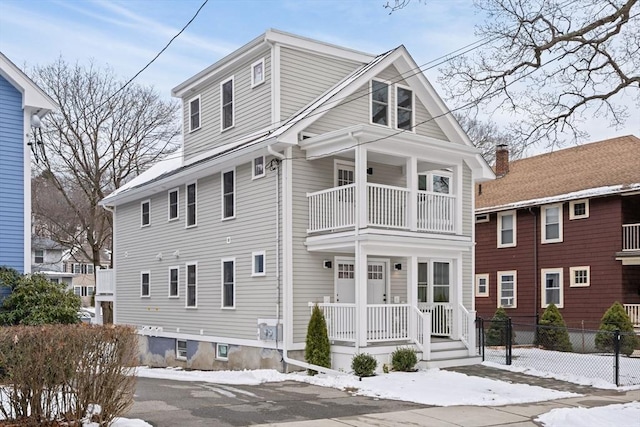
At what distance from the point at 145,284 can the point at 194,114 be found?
6421 mm

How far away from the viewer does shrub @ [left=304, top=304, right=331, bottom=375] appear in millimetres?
15086

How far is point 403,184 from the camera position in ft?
61.6

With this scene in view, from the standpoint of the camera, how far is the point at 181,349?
2083 centimetres

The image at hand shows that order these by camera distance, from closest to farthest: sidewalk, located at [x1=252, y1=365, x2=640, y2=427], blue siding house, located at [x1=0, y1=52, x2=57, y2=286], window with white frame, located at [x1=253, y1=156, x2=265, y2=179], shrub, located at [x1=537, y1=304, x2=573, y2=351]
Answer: sidewalk, located at [x1=252, y1=365, x2=640, y2=427]
blue siding house, located at [x1=0, y1=52, x2=57, y2=286]
window with white frame, located at [x1=253, y1=156, x2=265, y2=179]
shrub, located at [x1=537, y1=304, x2=573, y2=351]

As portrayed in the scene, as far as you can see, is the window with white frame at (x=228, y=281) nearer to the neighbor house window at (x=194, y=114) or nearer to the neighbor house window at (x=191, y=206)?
the neighbor house window at (x=191, y=206)

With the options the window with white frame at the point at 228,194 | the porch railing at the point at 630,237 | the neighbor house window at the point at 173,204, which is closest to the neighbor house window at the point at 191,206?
the neighbor house window at the point at 173,204

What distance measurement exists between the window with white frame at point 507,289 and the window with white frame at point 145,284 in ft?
49.2

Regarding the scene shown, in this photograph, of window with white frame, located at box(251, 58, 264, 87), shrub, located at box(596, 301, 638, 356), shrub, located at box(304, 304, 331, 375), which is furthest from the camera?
shrub, located at box(596, 301, 638, 356)

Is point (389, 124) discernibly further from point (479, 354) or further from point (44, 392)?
point (44, 392)

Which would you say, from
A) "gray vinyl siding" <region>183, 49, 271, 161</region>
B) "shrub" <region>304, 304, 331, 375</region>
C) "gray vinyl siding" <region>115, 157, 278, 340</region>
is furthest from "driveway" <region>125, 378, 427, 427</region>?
"gray vinyl siding" <region>183, 49, 271, 161</region>

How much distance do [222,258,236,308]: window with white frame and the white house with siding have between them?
58 millimetres

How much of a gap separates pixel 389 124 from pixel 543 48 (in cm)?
550

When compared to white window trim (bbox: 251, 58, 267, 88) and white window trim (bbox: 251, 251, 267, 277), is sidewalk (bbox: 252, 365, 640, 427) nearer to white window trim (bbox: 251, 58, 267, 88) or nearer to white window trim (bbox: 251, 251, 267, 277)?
white window trim (bbox: 251, 251, 267, 277)

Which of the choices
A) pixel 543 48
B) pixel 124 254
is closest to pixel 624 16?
pixel 543 48
